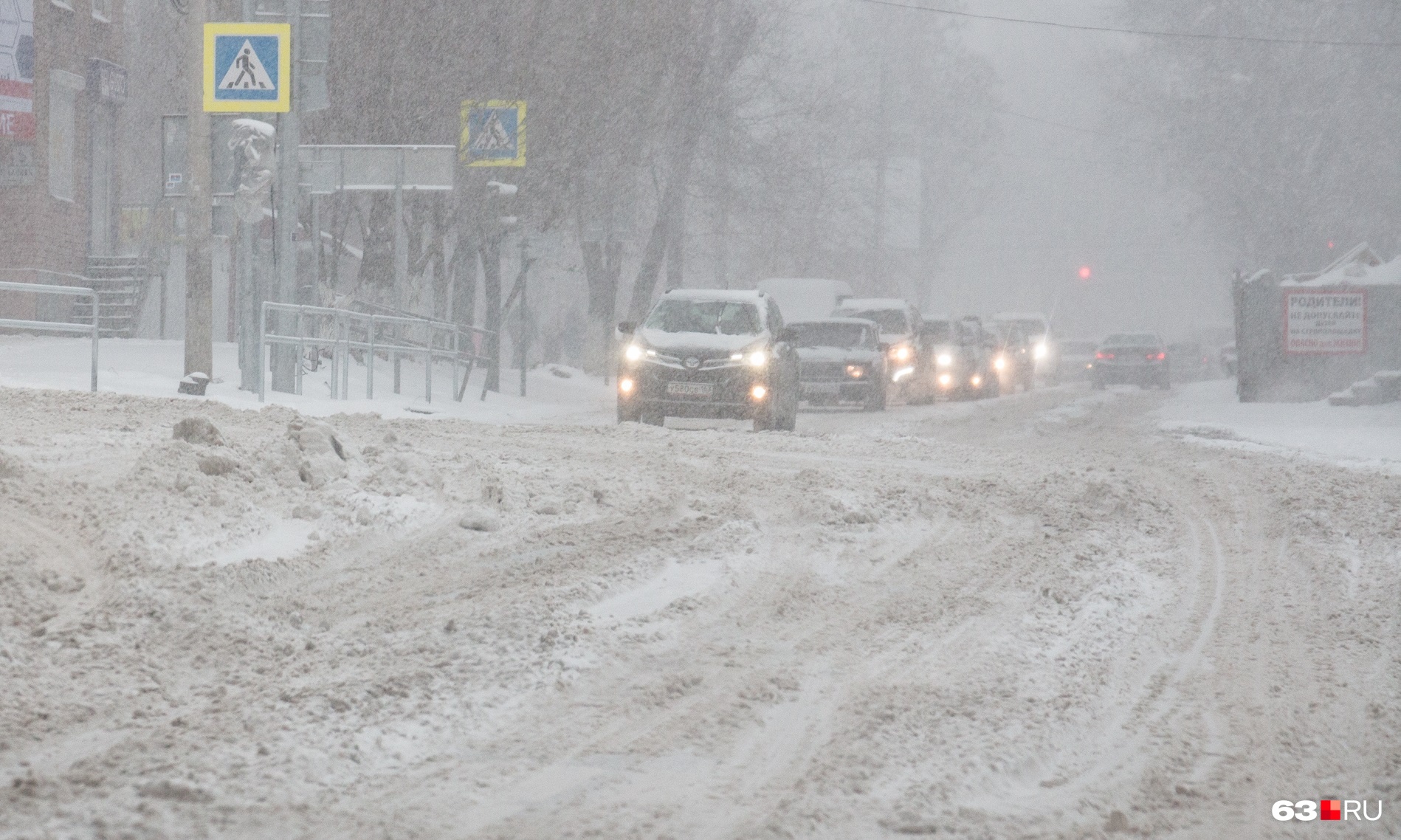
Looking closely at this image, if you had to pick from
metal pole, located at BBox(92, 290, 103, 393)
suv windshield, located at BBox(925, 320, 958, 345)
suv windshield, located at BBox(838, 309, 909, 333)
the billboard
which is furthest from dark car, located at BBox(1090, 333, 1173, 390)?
metal pole, located at BBox(92, 290, 103, 393)

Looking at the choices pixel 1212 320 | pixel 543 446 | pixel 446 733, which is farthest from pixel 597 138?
pixel 1212 320

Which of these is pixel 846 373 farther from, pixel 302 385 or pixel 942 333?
pixel 302 385

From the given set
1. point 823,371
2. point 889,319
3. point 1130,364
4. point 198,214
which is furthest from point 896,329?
point 198,214

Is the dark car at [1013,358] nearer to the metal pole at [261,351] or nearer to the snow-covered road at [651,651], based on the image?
the metal pole at [261,351]

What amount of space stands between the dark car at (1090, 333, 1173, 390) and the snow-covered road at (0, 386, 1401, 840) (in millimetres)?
33482

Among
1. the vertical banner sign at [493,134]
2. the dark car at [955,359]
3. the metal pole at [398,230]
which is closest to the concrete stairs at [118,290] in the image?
the metal pole at [398,230]

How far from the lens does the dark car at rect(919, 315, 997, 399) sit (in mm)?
32375

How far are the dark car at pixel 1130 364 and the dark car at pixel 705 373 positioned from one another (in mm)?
26554

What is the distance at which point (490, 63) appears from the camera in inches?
1103

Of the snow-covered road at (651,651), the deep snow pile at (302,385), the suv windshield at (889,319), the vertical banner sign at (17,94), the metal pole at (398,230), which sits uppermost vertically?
the vertical banner sign at (17,94)

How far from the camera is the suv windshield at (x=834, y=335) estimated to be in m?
28.0

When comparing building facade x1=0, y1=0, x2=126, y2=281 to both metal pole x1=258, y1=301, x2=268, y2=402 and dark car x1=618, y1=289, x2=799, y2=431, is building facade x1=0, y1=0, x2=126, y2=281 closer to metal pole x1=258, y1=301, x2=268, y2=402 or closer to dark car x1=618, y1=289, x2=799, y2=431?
metal pole x1=258, y1=301, x2=268, y2=402

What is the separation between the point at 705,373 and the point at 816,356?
28.1 ft

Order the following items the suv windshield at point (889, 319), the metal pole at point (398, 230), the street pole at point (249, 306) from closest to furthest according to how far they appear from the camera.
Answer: the street pole at point (249, 306), the metal pole at point (398, 230), the suv windshield at point (889, 319)
